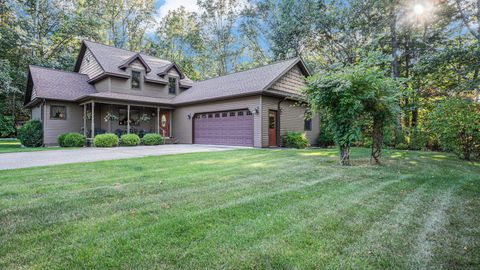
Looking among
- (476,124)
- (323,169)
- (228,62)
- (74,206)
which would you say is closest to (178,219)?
(74,206)

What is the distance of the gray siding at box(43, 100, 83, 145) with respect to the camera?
14914 millimetres

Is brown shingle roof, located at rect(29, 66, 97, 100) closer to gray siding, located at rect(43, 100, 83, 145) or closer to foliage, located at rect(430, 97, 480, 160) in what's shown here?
gray siding, located at rect(43, 100, 83, 145)

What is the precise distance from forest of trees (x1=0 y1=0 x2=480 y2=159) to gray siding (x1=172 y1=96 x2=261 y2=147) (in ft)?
15.1

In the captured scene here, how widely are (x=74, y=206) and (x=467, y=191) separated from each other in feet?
20.6

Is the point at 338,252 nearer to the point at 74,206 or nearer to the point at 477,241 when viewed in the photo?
the point at 477,241

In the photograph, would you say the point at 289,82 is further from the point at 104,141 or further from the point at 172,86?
the point at 104,141

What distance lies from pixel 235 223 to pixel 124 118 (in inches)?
655

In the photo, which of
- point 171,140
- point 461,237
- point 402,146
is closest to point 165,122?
point 171,140

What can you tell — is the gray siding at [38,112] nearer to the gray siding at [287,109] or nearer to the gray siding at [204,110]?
the gray siding at [204,110]

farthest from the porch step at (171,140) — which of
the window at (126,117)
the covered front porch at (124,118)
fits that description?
the window at (126,117)

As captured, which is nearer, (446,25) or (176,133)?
(446,25)

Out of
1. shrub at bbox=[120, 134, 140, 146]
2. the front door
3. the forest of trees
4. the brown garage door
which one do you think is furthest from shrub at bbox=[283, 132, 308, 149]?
the front door

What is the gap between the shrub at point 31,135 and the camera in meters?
14.6

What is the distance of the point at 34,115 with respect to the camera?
1794 centimetres
